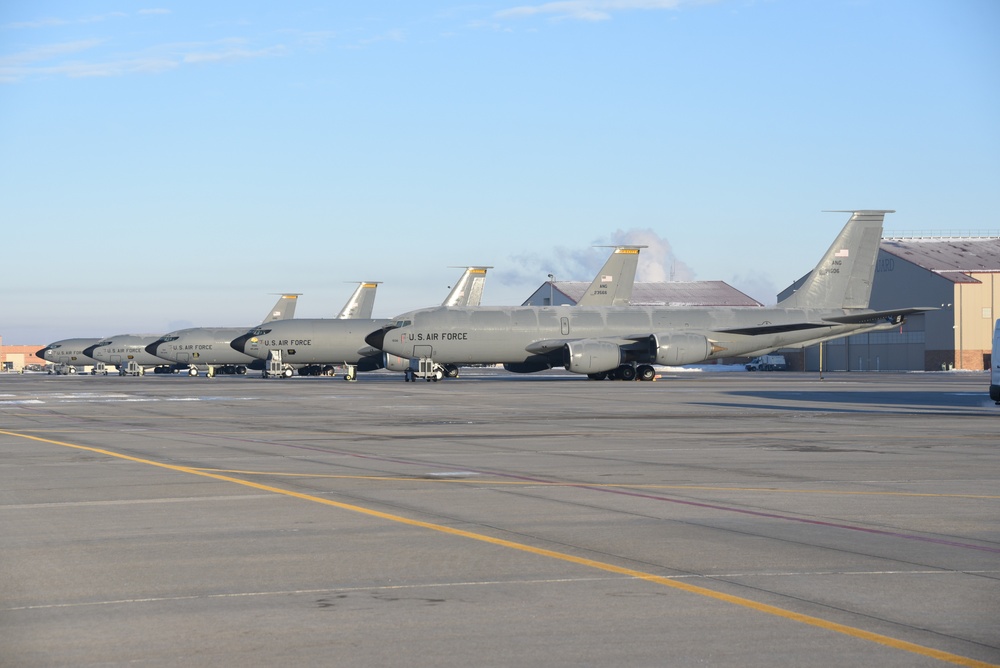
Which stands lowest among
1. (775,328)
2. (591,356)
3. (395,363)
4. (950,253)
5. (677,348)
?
(395,363)

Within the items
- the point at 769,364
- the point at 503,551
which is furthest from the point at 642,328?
the point at 503,551

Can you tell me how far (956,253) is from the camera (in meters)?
122

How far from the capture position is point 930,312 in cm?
11494

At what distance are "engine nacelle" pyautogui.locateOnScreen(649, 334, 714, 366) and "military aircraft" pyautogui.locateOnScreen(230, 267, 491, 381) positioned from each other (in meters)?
23.5

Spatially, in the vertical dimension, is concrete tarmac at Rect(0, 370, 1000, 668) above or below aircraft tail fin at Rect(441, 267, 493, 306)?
below

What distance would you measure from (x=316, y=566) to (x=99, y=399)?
42.4 metres

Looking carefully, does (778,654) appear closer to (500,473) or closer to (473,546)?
(473,546)

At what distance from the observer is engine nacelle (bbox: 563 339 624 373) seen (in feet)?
222

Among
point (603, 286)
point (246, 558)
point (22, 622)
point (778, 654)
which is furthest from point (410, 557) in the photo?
point (603, 286)

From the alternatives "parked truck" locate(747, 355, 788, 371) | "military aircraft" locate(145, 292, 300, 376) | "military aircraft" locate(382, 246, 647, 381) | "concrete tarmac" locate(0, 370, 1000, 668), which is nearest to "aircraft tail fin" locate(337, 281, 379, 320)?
"military aircraft" locate(145, 292, 300, 376)

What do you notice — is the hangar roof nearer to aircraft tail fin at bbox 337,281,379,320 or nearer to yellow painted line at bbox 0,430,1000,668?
aircraft tail fin at bbox 337,281,379,320

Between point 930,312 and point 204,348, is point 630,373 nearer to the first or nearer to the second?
point 204,348

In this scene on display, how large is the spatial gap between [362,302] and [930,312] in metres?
56.6

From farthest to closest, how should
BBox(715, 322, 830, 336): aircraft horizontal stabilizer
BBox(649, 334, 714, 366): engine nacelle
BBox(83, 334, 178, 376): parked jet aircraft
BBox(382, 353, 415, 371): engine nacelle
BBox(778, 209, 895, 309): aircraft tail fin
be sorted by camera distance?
BBox(83, 334, 178, 376): parked jet aircraft → BBox(382, 353, 415, 371): engine nacelle → BBox(778, 209, 895, 309): aircraft tail fin → BBox(715, 322, 830, 336): aircraft horizontal stabilizer → BBox(649, 334, 714, 366): engine nacelle
